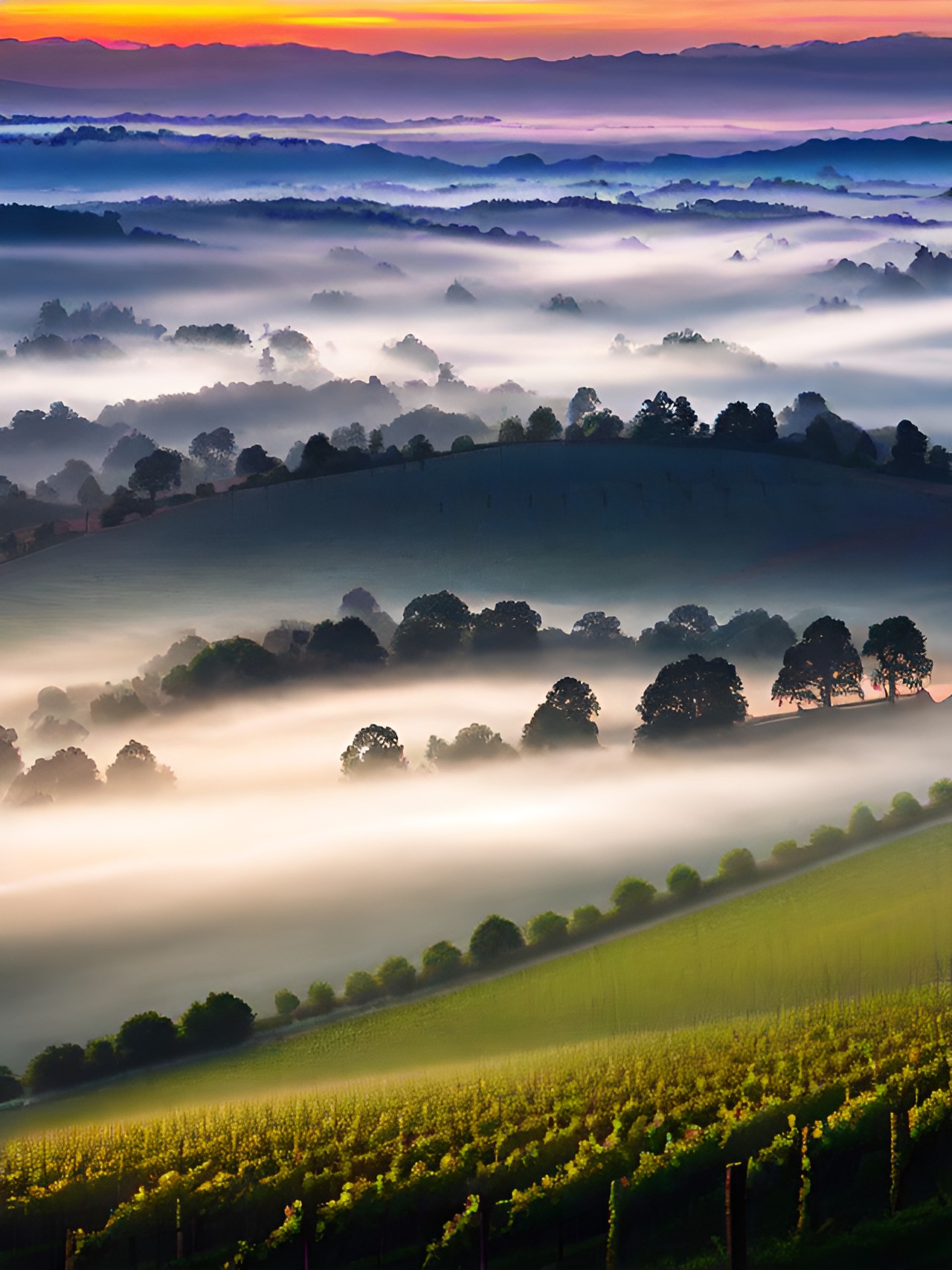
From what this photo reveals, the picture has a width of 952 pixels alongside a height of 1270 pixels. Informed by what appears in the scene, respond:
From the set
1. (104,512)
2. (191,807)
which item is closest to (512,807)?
(191,807)

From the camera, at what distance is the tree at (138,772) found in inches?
1791

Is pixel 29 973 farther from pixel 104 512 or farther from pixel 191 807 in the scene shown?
pixel 104 512

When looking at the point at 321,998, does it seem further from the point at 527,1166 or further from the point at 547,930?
the point at 527,1166

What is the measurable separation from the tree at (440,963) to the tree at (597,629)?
23313 millimetres

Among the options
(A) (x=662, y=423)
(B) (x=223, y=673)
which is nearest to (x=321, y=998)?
(B) (x=223, y=673)

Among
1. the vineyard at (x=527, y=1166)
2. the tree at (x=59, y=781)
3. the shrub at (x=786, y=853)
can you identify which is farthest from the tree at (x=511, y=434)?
the vineyard at (x=527, y=1166)

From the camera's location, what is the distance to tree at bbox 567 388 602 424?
7550 centimetres

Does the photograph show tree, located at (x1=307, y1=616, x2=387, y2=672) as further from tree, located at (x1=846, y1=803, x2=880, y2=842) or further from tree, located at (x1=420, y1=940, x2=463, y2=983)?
tree, located at (x1=420, y1=940, x2=463, y2=983)

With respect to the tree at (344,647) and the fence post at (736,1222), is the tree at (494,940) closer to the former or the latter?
the fence post at (736,1222)

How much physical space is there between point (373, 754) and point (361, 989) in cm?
1912

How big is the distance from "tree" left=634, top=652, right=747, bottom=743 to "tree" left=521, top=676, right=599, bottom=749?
5.91 ft

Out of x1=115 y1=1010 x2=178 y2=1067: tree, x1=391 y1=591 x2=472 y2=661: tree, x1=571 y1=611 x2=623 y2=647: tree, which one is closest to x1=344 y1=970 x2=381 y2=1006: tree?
x1=115 y1=1010 x2=178 y2=1067: tree

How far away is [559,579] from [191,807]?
20543 millimetres

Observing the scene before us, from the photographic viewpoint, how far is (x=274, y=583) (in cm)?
6041
